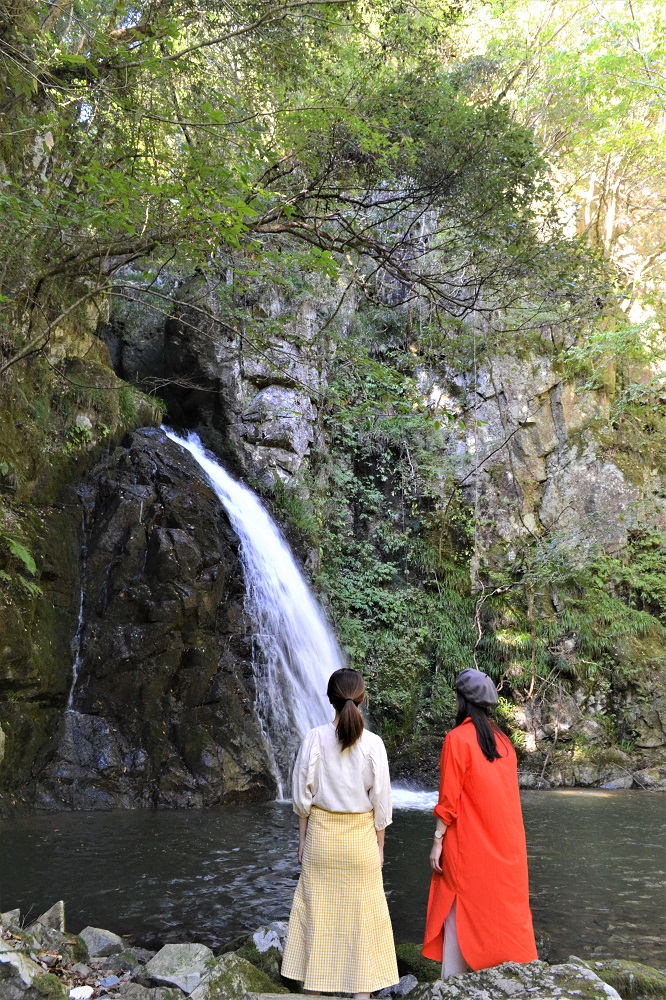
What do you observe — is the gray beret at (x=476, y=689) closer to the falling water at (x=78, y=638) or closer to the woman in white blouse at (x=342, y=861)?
the woman in white blouse at (x=342, y=861)

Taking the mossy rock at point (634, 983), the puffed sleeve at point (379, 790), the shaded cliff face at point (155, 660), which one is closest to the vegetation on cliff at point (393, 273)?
the shaded cliff face at point (155, 660)

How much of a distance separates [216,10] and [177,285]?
643cm

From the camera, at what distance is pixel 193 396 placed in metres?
12.8

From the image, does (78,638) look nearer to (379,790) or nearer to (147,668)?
(147,668)

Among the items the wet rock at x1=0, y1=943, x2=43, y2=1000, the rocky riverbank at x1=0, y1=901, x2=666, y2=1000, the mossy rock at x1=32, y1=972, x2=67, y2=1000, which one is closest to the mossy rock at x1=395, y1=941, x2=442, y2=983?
the rocky riverbank at x1=0, y1=901, x2=666, y2=1000

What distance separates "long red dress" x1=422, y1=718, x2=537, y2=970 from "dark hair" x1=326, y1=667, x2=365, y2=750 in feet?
1.48

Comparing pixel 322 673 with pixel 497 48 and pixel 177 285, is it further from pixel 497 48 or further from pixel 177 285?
pixel 497 48

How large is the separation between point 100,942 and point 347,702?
2.36 m

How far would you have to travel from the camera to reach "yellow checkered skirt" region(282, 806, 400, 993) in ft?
9.59

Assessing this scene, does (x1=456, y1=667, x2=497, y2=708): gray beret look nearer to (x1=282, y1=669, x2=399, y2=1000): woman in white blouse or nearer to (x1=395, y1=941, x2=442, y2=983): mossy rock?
(x1=282, y1=669, x2=399, y2=1000): woman in white blouse

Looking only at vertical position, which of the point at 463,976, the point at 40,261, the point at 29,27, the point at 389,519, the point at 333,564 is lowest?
the point at 463,976

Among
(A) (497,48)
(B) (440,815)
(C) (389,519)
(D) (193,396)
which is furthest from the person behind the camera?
(A) (497,48)

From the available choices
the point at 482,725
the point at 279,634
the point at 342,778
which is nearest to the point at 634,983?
the point at 482,725

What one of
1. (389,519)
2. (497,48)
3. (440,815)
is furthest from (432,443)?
(440,815)
